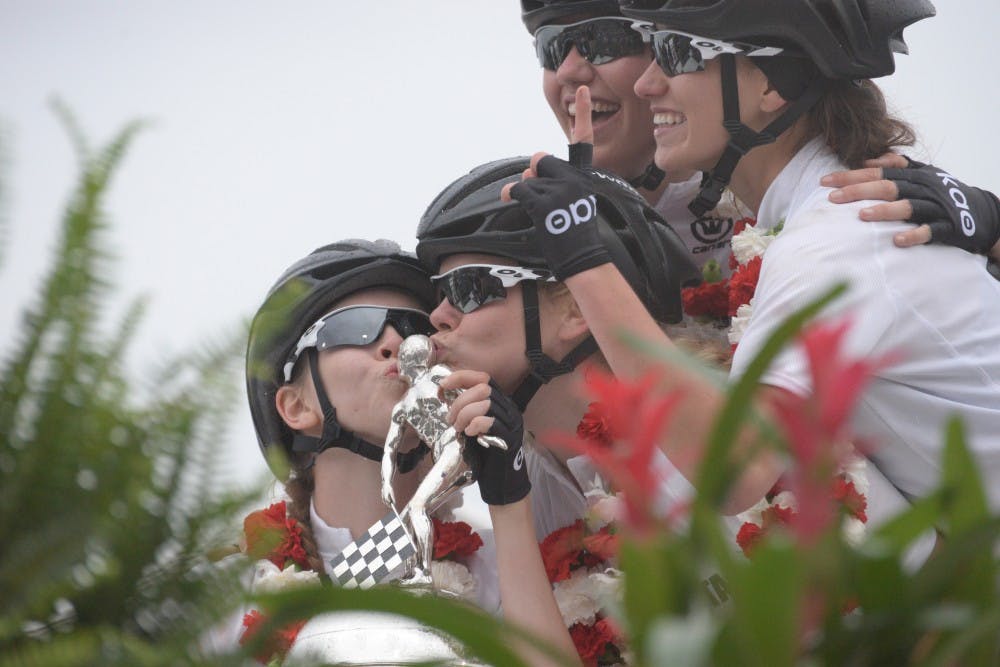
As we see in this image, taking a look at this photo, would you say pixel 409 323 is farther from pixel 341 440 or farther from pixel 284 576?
pixel 284 576

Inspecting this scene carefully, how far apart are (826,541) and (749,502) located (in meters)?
1.73

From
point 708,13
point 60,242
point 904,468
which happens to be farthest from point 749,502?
point 60,242

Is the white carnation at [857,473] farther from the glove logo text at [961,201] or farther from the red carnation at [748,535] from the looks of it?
the glove logo text at [961,201]

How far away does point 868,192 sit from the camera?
9.04ft

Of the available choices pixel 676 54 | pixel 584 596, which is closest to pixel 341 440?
pixel 584 596

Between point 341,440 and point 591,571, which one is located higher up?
point 341,440

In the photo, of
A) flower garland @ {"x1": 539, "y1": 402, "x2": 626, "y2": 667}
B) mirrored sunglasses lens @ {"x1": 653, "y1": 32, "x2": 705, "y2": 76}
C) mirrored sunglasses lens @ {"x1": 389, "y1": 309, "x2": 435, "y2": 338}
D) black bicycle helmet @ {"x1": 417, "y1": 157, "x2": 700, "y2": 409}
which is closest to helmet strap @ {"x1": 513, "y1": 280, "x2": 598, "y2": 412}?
black bicycle helmet @ {"x1": 417, "y1": 157, "x2": 700, "y2": 409}

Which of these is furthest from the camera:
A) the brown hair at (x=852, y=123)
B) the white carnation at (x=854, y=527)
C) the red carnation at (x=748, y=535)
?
the brown hair at (x=852, y=123)

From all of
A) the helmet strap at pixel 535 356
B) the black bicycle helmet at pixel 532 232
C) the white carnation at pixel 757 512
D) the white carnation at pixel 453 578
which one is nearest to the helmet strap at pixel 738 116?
the black bicycle helmet at pixel 532 232

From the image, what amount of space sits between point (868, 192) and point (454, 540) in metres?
1.30

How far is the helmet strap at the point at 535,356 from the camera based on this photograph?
321cm

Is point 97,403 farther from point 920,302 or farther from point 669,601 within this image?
point 920,302

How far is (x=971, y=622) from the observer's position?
0.81m

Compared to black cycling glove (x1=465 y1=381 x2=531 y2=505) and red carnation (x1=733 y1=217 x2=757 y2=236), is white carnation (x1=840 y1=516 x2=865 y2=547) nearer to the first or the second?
black cycling glove (x1=465 y1=381 x2=531 y2=505)
